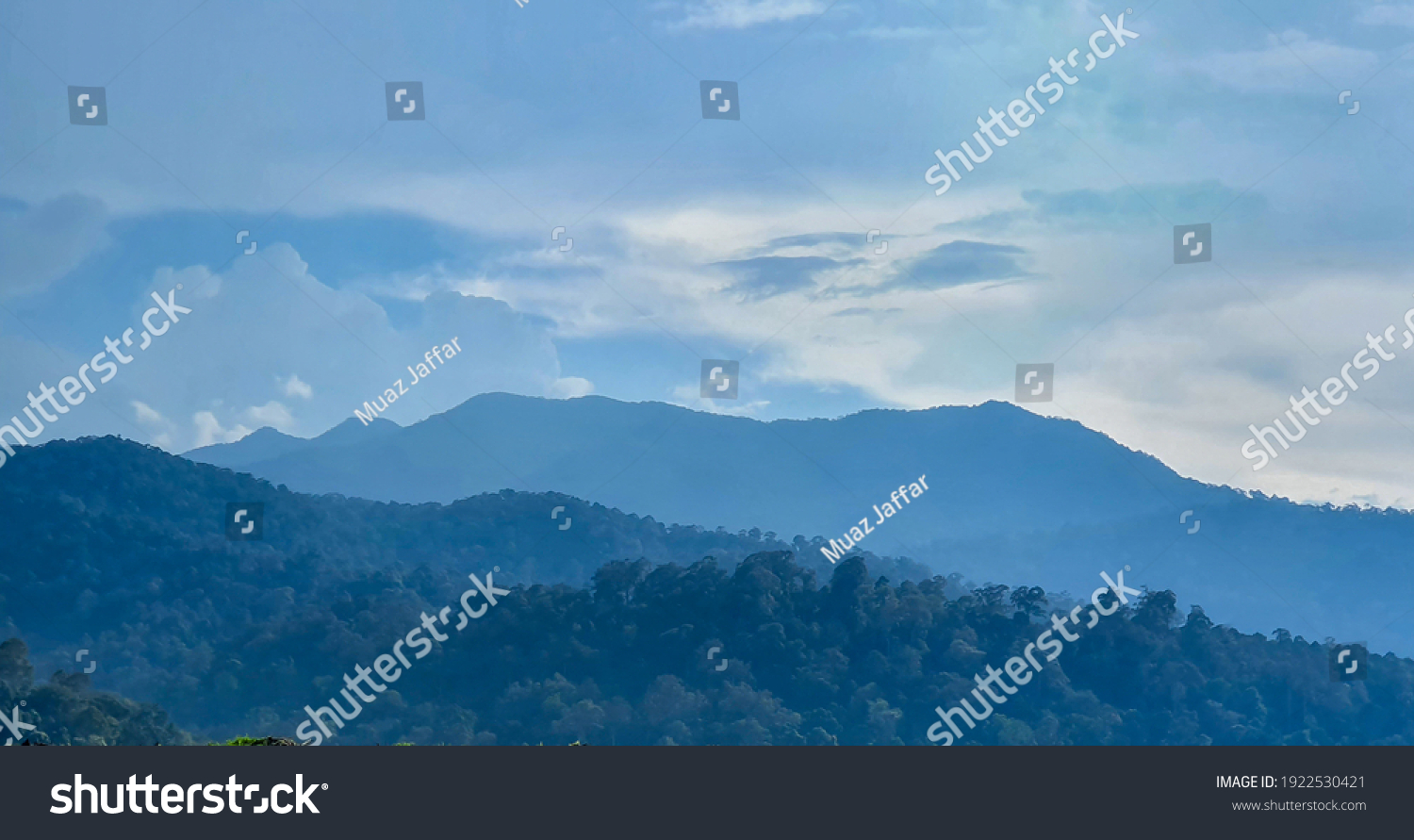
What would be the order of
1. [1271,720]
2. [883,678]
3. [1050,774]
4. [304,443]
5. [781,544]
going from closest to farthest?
1. [1050,774]
2. [883,678]
3. [1271,720]
4. [781,544]
5. [304,443]

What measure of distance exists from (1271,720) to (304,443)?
7088 centimetres

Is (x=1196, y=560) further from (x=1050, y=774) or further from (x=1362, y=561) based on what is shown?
(x=1050, y=774)

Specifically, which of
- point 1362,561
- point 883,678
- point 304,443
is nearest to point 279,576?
point 304,443

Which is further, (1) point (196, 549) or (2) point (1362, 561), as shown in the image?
(2) point (1362, 561)

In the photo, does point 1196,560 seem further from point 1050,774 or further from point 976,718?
point 1050,774

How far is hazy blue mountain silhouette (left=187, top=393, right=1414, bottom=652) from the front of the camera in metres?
97.3

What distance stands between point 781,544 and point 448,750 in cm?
7059

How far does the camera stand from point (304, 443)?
96.5 metres

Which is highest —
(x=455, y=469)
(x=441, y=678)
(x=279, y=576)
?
(x=455, y=469)

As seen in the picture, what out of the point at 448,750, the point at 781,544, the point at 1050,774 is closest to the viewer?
the point at 448,750

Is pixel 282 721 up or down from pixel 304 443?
down

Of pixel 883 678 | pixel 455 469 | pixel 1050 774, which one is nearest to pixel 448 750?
pixel 1050 774

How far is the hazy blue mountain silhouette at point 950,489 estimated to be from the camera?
3831 inches

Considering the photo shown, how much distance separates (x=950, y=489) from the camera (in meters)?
106
